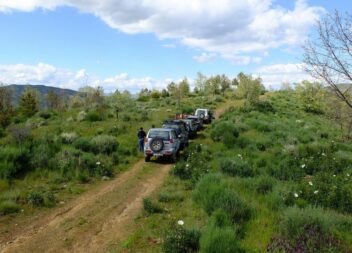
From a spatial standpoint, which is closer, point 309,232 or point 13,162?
point 309,232

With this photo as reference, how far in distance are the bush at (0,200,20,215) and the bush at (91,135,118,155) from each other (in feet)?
24.9

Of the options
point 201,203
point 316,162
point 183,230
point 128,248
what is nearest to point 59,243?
point 128,248

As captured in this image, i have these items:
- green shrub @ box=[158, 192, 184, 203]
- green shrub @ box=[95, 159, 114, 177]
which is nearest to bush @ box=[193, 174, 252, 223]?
green shrub @ box=[158, 192, 184, 203]

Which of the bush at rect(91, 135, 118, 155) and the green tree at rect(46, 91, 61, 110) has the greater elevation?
the green tree at rect(46, 91, 61, 110)

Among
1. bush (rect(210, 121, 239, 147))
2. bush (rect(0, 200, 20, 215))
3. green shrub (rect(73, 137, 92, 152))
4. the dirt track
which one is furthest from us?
bush (rect(210, 121, 239, 147))

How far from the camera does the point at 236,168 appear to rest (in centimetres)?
1351

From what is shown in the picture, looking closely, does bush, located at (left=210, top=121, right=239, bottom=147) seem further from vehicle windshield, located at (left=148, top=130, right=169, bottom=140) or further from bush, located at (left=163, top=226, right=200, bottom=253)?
bush, located at (left=163, top=226, right=200, bottom=253)

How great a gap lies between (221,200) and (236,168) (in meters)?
4.53

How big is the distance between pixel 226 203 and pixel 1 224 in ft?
19.5

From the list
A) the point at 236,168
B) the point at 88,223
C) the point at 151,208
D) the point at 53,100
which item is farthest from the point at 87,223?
the point at 53,100

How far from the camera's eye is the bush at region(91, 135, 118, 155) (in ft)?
60.5

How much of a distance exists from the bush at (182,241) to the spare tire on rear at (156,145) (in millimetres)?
10764

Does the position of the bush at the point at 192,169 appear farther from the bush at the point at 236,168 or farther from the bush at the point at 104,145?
the bush at the point at 104,145

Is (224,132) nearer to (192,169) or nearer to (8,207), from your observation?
(192,169)
